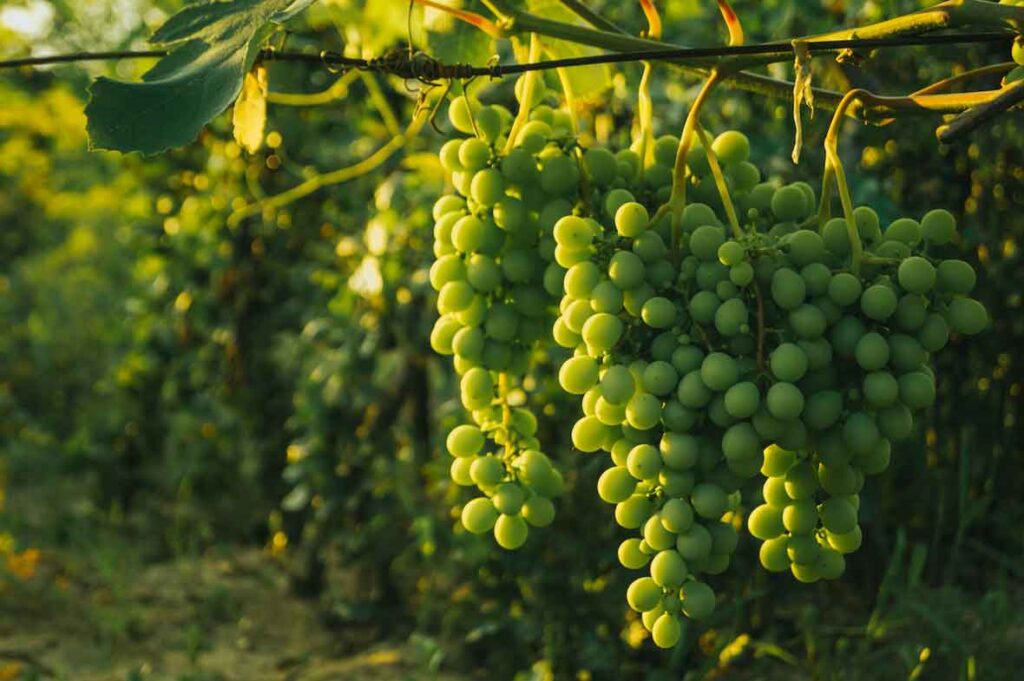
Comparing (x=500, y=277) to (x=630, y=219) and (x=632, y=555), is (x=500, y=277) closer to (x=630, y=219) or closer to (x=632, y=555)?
(x=630, y=219)

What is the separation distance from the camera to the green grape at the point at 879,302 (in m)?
0.90

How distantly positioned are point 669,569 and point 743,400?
18 centimetres

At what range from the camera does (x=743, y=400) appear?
89 centimetres

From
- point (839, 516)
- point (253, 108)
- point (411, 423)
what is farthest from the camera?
point (411, 423)

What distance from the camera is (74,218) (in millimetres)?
6297

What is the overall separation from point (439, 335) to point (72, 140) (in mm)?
4650

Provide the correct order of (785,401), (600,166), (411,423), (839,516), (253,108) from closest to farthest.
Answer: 1. (785,401)
2. (839,516)
3. (600,166)
4. (253,108)
5. (411,423)

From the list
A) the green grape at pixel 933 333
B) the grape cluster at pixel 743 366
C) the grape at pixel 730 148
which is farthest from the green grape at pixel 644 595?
the grape at pixel 730 148

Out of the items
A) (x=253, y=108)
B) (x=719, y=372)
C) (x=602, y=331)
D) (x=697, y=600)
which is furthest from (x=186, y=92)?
(x=697, y=600)

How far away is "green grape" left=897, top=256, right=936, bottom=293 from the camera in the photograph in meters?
0.90

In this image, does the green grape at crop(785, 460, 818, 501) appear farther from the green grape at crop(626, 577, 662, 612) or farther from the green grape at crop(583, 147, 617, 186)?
the green grape at crop(583, 147, 617, 186)

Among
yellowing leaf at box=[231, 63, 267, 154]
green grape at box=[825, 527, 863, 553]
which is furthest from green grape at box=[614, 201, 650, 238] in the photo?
yellowing leaf at box=[231, 63, 267, 154]

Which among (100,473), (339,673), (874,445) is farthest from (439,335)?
(100,473)

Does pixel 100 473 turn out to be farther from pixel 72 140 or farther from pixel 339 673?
pixel 72 140
